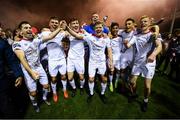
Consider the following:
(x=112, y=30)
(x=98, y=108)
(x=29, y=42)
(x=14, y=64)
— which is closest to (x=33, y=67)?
(x=29, y=42)

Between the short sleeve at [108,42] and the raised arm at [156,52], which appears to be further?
the short sleeve at [108,42]

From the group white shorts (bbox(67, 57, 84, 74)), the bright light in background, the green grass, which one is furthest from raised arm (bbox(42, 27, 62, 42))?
the bright light in background

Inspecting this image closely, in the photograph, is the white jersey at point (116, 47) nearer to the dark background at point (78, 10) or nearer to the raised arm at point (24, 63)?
the raised arm at point (24, 63)

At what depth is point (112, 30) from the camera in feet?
26.6

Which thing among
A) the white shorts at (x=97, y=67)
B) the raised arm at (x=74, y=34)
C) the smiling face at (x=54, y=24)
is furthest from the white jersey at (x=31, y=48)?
the white shorts at (x=97, y=67)

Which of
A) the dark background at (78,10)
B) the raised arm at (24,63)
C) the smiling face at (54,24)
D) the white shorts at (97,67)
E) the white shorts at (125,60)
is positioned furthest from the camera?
the dark background at (78,10)

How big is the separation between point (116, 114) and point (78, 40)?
237cm

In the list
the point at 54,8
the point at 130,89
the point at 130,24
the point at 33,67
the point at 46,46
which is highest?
the point at 54,8

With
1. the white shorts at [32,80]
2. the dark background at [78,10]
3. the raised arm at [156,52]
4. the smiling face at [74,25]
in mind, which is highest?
the dark background at [78,10]

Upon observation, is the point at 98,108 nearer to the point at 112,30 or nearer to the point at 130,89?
the point at 130,89

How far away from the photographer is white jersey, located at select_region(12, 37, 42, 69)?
6.65 m

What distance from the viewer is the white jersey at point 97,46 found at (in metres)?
7.47

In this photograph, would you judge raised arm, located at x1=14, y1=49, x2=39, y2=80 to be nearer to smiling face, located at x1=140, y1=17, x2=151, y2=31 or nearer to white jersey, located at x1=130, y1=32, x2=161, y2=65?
white jersey, located at x1=130, y1=32, x2=161, y2=65

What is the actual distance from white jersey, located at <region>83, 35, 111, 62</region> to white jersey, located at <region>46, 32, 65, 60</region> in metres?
0.74
